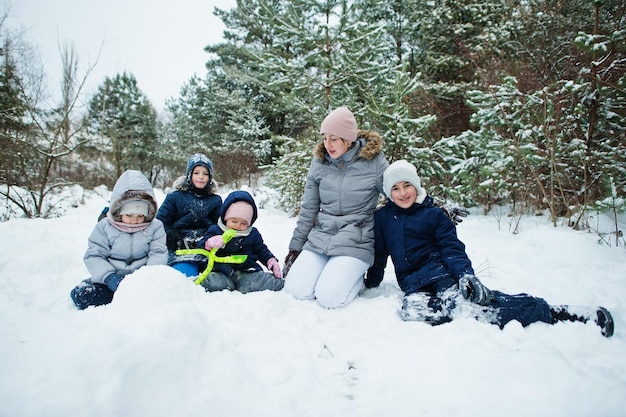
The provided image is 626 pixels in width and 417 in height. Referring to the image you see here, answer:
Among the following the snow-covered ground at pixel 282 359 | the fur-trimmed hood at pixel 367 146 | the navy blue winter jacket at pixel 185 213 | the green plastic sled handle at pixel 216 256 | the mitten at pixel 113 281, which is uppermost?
the fur-trimmed hood at pixel 367 146

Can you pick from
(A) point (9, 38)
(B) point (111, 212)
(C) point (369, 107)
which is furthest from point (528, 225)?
(A) point (9, 38)

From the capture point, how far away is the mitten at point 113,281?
2.26 m

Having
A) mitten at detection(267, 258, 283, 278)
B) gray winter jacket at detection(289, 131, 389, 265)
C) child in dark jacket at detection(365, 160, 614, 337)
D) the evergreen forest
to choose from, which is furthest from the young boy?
the evergreen forest

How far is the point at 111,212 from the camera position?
2.52 metres

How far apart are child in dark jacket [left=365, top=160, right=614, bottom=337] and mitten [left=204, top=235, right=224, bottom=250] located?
4.27 ft

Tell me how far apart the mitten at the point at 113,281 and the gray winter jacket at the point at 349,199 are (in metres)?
1.48

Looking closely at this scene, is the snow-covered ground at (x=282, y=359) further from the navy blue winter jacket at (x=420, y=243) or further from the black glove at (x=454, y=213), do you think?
the black glove at (x=454, y=213)

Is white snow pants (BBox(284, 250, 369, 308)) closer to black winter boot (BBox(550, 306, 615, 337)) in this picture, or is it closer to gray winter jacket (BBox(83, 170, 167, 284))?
gray winter jacket (BBox(83, 170, 167, 284))

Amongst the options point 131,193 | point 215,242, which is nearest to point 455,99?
point 215,242

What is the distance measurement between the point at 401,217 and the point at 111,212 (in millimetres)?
2325

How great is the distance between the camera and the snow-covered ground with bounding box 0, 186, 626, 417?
117 cm

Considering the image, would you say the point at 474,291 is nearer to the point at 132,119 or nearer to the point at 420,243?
the point at 420,243

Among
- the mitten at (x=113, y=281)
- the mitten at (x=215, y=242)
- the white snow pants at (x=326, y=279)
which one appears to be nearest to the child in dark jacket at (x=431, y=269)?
the white snow pants at (x=326, y=279)

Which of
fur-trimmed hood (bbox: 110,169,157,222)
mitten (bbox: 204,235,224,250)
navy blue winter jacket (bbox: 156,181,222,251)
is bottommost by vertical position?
mitten (bbox: 204,235,224,250)
